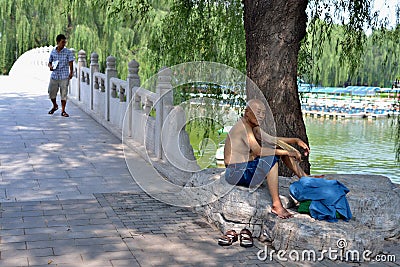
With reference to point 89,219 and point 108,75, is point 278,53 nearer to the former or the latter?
point 89,219

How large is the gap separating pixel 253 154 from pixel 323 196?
2.04 feet

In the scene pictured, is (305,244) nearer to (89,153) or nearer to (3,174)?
(3,174)

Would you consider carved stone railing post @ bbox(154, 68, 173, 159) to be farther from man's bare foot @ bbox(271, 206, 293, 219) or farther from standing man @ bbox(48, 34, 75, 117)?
standing man @ bbox(48, 34, 75, 117)

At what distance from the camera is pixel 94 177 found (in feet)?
21.5

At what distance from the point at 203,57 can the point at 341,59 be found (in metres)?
1.84

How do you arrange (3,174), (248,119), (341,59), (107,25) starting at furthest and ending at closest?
(107,25)
(341,59)
(3,174)
(248,119)

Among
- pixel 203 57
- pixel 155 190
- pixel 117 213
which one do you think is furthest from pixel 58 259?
pixel 203 57

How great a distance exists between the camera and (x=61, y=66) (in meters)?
10.6

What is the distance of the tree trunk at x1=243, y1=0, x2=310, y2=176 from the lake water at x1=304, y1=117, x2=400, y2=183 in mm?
4693

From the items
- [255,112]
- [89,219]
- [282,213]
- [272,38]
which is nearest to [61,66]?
[272,38]

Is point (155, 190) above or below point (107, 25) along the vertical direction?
below

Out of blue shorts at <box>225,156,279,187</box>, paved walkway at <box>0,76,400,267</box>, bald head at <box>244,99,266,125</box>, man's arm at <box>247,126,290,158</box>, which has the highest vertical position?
bald head at <box>244,99,266,125</box>

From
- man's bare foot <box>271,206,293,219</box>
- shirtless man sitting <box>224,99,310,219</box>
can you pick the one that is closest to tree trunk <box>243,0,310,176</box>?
shirtless man sitting <box>224,99,310,219</box>

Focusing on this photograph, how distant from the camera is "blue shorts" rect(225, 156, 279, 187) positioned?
460 centimetres
